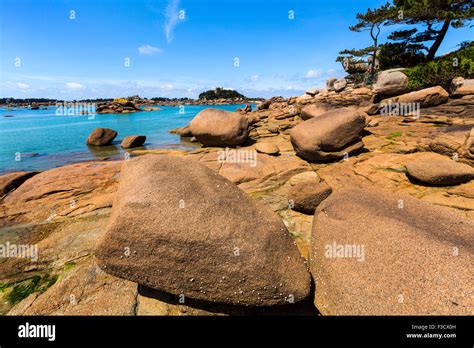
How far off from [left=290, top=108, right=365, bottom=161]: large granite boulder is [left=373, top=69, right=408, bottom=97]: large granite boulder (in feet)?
39.5

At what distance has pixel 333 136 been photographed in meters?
6.75

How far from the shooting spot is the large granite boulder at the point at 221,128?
10195 millimetres

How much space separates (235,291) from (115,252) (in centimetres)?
147

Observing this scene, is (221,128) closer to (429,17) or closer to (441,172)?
(441,172)

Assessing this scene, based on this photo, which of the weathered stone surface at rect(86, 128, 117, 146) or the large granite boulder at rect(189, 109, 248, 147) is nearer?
the large granite boulder at rect(189, 109, 248, 147)

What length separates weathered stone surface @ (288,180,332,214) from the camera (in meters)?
4.43

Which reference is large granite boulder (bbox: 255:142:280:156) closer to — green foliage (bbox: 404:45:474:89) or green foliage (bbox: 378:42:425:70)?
green foliage (bbox: 404:45:474:89)

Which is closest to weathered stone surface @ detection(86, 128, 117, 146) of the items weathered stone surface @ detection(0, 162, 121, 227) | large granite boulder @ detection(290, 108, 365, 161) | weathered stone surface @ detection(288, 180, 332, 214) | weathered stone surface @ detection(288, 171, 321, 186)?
weathered stone surface @ detection(0, 162, 121, 227)

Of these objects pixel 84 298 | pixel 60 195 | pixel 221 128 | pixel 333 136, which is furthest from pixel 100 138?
pixel 84 298

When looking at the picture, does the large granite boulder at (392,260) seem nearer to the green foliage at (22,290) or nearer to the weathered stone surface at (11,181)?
the green foliage at (22,290)

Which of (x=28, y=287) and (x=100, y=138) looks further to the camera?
(x=100, y=138)

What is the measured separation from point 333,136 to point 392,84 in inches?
517

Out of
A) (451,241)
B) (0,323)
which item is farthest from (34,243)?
(451,241)

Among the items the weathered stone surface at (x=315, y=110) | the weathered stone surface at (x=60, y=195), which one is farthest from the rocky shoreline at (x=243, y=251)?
the weathered stone surface at (x=315, y=110)
